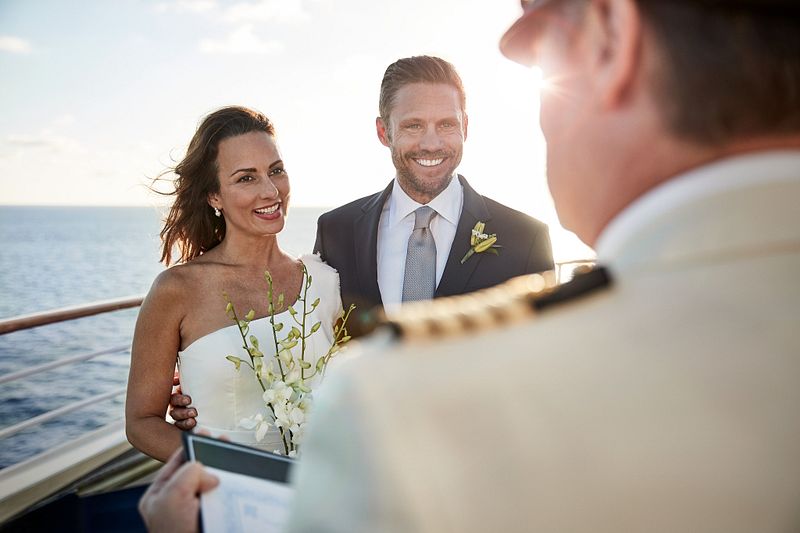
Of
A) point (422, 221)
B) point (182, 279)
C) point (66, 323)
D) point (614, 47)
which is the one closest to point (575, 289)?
point (614, 47)

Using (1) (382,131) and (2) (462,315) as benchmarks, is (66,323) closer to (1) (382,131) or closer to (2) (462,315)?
(1) (382,131)

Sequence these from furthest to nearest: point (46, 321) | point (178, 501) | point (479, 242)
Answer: point (46, 321) → point (479, 242) → point (178, 501)

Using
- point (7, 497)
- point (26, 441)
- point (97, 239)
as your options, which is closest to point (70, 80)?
point (97, 239)

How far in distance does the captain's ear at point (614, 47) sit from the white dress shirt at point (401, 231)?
246 cm

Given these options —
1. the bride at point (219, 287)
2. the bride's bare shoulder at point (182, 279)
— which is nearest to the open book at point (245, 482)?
the bride at point (219, 287)

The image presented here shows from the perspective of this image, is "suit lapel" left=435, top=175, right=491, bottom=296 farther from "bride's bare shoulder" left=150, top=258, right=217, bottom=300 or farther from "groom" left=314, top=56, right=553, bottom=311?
"bride's bare shoulder" left=150, top=258, right=217, bottom=300

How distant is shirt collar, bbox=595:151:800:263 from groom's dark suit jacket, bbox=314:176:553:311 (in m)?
2.36

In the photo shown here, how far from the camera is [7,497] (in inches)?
117

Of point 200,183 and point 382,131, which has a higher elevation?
point 382,131

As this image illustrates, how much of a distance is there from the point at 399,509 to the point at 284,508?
0.67 meters

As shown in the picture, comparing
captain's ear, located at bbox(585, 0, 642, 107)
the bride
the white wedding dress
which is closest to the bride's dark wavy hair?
the bride

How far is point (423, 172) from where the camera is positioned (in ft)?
10.5

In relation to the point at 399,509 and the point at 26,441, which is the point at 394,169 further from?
the point at 26,441

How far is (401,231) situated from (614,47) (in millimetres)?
2627
